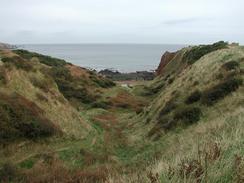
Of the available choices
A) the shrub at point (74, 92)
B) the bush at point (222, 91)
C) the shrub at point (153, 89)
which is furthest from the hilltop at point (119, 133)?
the shrub at point (153, 89)

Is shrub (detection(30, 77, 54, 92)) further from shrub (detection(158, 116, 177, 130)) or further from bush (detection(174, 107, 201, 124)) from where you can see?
bush (detection(174, 107, 201, 124))

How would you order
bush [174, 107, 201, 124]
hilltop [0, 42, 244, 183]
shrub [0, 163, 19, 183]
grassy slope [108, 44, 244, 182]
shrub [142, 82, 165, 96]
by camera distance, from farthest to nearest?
shrub [142, 82, 165, 96] → bush [174, 107, 201, 124] → shrub [0, 163, 19, 183] → hilltop [0, 42, 244, 183] → grassy slope [108, 44, 244, 182]

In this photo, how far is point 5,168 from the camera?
13969mm

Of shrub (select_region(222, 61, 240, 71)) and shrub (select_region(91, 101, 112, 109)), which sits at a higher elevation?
shrub (select_region(222, 61, 240, 71))

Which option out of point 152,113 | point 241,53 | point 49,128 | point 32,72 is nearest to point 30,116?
point 49,128

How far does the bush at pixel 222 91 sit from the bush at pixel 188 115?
1.41 meters

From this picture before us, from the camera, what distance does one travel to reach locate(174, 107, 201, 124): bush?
72.1ft

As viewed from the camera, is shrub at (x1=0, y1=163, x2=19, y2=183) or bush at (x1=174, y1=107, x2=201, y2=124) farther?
bush at (x1=174, y1=107, x2=201, y2=124)

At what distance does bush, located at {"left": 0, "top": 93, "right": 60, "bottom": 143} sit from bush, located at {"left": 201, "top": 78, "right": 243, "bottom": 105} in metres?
9.64

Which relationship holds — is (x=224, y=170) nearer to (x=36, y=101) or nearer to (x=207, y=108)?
(x=207, y=108)

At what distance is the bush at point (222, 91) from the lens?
77.9 ft

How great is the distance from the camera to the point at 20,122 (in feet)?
64.7

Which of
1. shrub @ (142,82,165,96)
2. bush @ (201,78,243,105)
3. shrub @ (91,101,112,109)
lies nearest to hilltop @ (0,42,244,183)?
bush @ (201,78,243,105)

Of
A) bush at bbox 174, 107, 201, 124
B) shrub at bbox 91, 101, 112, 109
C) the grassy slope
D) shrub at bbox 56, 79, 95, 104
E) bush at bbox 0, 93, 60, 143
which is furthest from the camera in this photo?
shrub at bbox 56, 79, 95, 104
